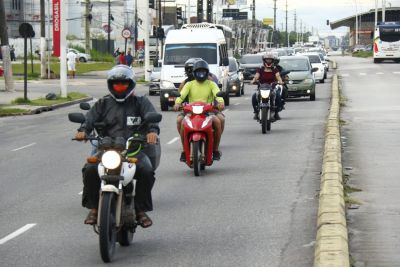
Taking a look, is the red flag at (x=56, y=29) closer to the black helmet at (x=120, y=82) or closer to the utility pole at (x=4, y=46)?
the utility pole at (x=4, y=46)

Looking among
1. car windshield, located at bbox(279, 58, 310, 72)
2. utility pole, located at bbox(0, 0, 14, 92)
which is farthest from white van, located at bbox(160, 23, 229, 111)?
utility pole, located at bbox(0, 0, 14, 92)

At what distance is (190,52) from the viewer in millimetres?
35688

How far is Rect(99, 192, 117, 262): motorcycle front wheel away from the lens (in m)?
8.94

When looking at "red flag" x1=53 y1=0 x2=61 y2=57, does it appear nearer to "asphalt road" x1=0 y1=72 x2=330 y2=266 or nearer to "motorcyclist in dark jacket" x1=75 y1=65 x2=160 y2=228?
"asphalt road" x1=0 y1=72 x2=330 y2=266

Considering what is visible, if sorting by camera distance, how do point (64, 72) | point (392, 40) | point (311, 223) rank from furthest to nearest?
1. point (392, 40)
2. point (64, 72)
3. point (311, 223)

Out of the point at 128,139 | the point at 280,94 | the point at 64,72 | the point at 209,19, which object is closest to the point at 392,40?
the point at 209,19

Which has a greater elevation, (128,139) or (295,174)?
(128,139)

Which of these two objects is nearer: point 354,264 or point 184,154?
point 354,264

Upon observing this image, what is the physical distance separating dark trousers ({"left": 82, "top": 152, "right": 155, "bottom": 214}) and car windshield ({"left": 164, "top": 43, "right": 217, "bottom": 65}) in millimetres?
25667

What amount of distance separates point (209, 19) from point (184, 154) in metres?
68.4

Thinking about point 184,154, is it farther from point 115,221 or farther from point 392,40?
point 392,40

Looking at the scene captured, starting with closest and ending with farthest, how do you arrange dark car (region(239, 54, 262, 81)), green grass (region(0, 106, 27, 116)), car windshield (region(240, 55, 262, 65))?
green grass (region(0, 106, 27, 116)), dark car (region(239, 54, 262, 81)), car windshield (region(240, 55, 262, 65))

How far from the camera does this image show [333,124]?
23609mm

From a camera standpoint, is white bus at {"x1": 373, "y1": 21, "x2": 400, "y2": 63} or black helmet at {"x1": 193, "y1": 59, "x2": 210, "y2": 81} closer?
black helmet at {"x1": 193, "y1": 59, "x2": 210, "y2": 81}
